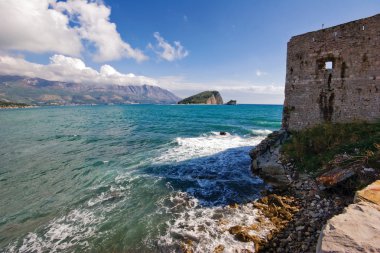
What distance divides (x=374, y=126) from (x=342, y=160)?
3.93 meters

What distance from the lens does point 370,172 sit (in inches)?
355

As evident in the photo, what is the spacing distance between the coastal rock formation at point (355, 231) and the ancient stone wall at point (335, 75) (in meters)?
9.94

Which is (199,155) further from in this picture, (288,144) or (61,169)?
(61,169)

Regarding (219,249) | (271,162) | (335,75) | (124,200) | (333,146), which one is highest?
(335,75)

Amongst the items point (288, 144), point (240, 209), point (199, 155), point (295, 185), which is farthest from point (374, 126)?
point (199, 155)

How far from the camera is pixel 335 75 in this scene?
14125 millimetres

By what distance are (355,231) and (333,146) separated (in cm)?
937

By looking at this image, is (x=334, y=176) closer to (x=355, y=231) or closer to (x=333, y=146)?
(x=333, y=146)

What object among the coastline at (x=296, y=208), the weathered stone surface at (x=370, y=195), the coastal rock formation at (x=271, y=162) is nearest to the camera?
the weathered stone surface at (x=370, y=195)

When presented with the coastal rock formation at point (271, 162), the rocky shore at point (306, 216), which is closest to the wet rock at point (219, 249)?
the rocky shore at point (306, 216)

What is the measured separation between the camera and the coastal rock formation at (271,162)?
13051 millimetres

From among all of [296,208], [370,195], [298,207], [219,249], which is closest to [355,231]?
[370,195]

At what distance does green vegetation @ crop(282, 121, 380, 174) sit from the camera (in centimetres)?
1029

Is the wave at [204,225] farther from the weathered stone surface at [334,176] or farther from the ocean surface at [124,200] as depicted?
the weathered stone surface at [334,176]
